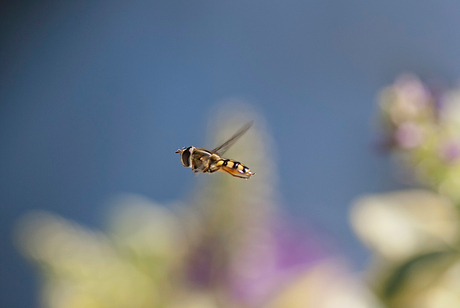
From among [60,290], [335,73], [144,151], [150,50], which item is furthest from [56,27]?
[60,290]

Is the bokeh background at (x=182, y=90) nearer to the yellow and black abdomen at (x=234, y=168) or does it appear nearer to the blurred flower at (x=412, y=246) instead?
the blurred flower at (x=412, y=246)

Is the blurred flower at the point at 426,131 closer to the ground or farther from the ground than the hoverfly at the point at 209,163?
farther from the ground

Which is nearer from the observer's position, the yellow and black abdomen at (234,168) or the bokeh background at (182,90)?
the yellow and black abdomen at (234,168)

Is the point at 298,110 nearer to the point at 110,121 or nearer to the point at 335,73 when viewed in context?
the point at 335,73

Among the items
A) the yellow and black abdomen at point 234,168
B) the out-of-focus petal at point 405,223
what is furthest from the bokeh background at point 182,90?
the yellow and black abdomen at point 234,168

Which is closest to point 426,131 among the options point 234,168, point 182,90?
point 234,168
